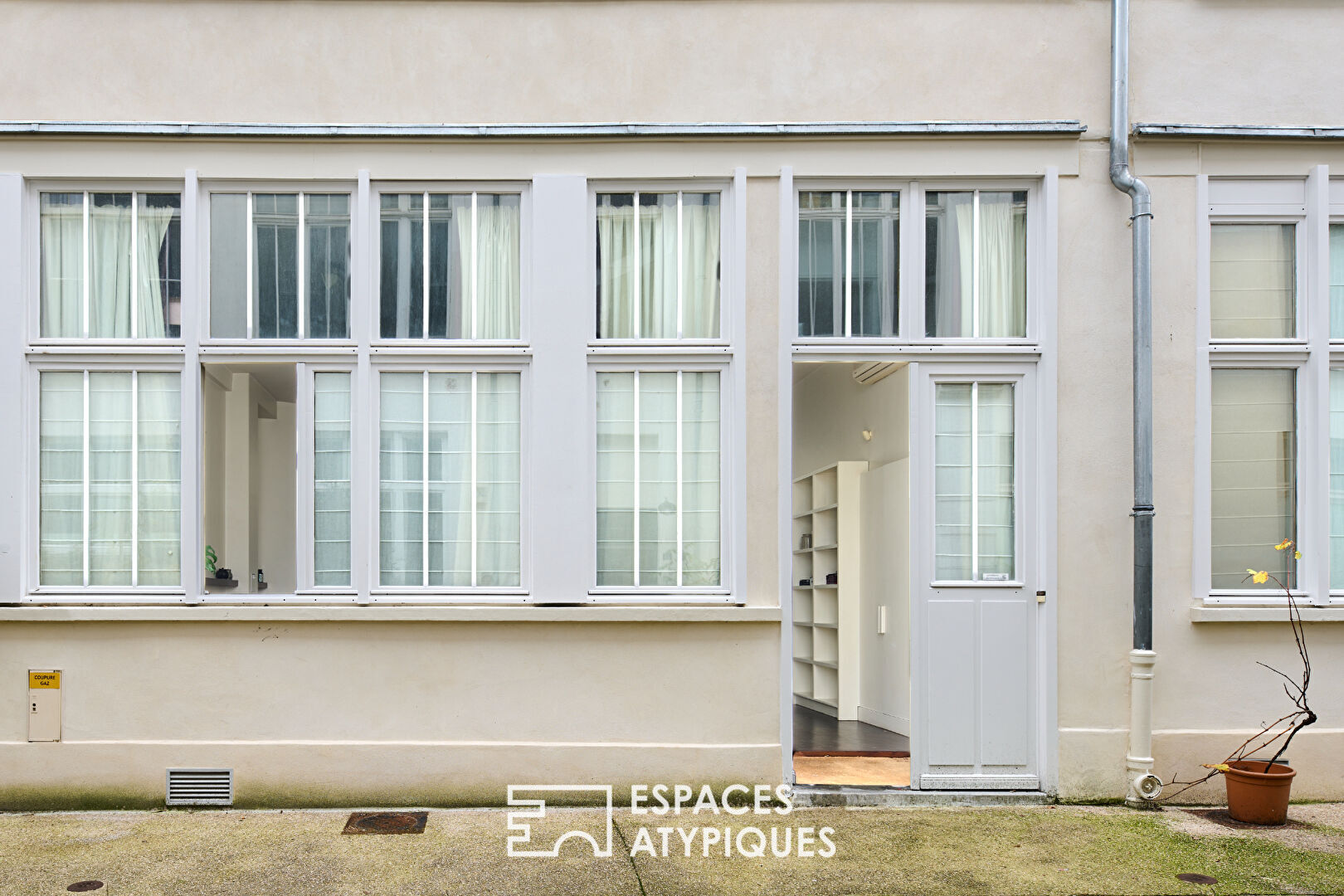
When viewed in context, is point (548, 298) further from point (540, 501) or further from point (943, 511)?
point (943, 511)

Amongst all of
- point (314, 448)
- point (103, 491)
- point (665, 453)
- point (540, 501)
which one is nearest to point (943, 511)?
point (665, 453)

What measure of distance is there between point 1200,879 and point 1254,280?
3519mm

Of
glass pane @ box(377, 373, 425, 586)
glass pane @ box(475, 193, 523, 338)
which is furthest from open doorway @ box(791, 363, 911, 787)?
glass pane @ box(377, 373, 425, 586)

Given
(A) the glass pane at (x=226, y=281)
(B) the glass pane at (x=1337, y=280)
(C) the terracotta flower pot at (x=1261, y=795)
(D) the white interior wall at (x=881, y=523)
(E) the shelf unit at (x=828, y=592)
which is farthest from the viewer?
(E) the shelf unit at (x=828, y=592)

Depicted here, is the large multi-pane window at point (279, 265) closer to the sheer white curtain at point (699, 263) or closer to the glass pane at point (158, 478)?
the glass pane at point (158, 478)

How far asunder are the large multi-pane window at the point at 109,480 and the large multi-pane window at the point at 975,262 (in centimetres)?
455

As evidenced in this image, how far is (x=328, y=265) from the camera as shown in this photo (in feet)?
23.3

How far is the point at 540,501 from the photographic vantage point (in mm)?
6961

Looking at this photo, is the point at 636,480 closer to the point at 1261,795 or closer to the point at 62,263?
the point at 62,263

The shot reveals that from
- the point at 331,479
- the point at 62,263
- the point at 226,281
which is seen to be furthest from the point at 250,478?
the point at 62,263

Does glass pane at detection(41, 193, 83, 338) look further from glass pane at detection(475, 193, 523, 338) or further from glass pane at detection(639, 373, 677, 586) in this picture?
glass pane at detection(639, 373, 677, 586)

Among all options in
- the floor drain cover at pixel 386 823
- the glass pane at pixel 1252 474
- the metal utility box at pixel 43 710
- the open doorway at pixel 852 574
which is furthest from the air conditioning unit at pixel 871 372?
the metal utility box at pixel 43 710

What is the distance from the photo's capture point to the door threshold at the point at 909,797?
22.5ft

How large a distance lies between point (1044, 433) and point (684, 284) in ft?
7.49
